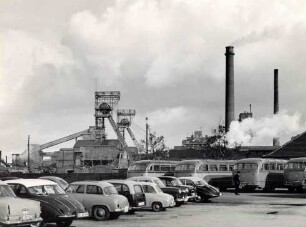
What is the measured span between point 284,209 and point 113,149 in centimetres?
9190

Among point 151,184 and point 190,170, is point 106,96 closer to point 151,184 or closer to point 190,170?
point 190,170

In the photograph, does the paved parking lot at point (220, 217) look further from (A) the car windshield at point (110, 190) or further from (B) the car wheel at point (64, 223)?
(A) the car windshield at point (110, 190)

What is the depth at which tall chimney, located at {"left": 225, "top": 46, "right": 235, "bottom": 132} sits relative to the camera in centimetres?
7475

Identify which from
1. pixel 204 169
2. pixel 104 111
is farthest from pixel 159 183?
pixel 104 111

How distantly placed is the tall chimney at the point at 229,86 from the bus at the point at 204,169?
27025 mm

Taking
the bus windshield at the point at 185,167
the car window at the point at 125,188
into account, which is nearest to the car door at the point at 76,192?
the car window at the point at 125,188

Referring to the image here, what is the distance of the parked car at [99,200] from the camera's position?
74.4 ft

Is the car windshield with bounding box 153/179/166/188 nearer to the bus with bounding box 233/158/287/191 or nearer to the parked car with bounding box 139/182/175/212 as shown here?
the parked car with bounding box 139/182/175/212

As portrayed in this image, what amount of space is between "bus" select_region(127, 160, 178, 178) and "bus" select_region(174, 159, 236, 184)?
99 cm

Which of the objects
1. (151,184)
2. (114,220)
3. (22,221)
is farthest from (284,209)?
(22,221)

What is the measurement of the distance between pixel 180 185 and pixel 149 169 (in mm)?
12809

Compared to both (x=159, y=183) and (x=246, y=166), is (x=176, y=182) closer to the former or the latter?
(x=159, y=183)

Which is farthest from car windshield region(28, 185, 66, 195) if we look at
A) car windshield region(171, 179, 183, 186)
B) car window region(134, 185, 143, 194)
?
car windshield region(171, 179, 183, 186)

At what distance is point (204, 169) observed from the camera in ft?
151
